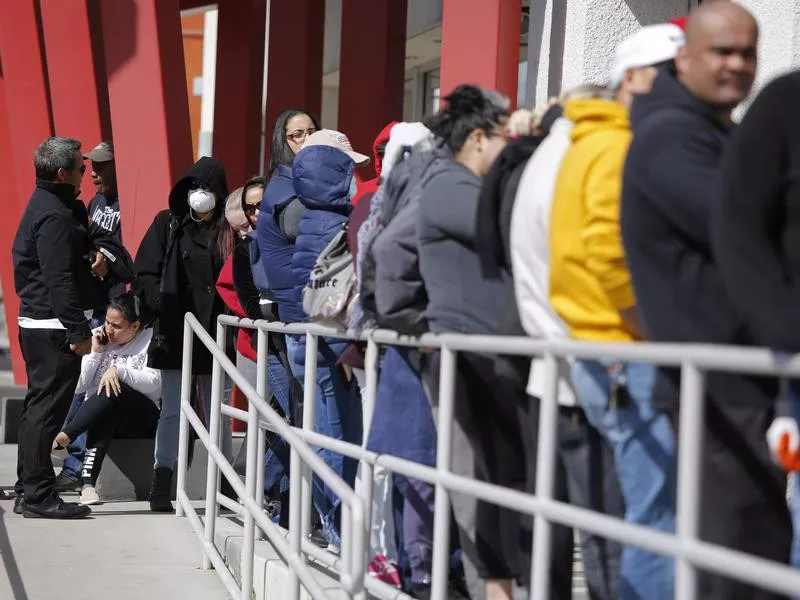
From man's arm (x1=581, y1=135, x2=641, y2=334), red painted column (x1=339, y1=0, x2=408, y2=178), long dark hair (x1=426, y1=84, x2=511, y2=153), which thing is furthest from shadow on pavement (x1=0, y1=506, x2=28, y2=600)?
red painted column (x1=339, y1=0, x2=408, y2=178)

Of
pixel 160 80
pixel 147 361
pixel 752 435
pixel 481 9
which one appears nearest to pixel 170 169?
pixel 160 80

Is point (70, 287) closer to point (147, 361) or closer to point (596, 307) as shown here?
point (147, 361)

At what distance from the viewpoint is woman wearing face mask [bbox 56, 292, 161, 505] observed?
8.07 metres

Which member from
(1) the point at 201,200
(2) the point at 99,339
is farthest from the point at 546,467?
(2) the point at 99,339

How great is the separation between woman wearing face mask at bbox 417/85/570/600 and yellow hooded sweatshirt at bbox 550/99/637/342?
0.54 m

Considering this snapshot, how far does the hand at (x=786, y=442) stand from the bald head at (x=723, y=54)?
2.80 ft

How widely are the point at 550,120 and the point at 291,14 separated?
1006 centimetres

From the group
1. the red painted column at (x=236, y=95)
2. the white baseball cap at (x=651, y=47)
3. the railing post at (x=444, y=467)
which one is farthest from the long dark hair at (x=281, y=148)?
the red painted column at (x=236, y=95)

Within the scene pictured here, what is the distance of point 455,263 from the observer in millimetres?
4059

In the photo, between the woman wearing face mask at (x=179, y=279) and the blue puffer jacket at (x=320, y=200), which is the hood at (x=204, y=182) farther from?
the blue puffer jacket at (x=320, y=200)

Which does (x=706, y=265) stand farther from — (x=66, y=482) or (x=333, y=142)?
(x=66, y=482)

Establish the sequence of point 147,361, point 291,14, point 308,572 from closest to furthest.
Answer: point 308,572, point 147,361, point 291,14

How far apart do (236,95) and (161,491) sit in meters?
8.27

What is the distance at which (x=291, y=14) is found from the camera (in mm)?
13617
